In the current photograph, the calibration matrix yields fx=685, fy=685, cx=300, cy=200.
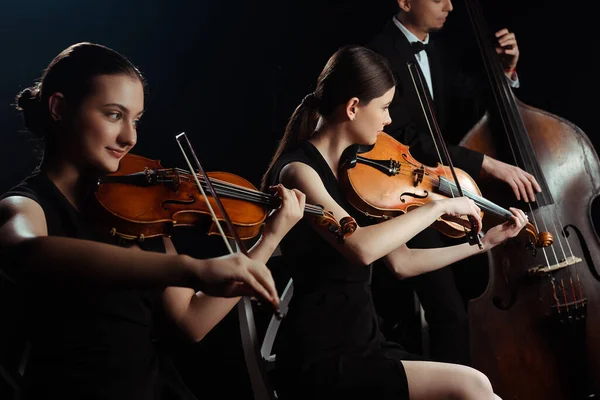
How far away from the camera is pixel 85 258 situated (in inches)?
34.9

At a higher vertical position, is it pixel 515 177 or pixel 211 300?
pixel 211 300

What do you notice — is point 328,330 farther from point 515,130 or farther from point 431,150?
point 515,130

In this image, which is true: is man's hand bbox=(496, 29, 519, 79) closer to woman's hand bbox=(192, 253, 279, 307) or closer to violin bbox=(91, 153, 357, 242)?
violin bbox=(91, 153, 357, 242)

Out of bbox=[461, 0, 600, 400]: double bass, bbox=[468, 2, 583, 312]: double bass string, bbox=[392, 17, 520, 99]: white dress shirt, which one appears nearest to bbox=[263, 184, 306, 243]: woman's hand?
bbox=[461, 0, 600, 400]: double bass

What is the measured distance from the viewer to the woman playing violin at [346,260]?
1297 millimetres

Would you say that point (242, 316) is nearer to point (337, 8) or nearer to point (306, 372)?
point (306, 372)

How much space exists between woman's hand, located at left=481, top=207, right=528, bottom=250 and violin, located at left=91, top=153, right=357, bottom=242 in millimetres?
557

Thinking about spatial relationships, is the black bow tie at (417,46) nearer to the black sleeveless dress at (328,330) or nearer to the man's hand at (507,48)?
the man's hand at (507,48)

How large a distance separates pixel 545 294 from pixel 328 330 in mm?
745

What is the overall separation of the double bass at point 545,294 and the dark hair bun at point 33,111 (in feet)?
3.91

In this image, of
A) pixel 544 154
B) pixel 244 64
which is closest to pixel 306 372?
pixel 544 154

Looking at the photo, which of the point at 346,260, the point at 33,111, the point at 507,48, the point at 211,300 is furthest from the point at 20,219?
the point at 507,48

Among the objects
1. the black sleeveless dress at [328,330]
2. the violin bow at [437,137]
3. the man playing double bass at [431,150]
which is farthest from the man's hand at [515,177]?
the black sleeveless dress at [328,330]

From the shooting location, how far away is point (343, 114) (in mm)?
1554
